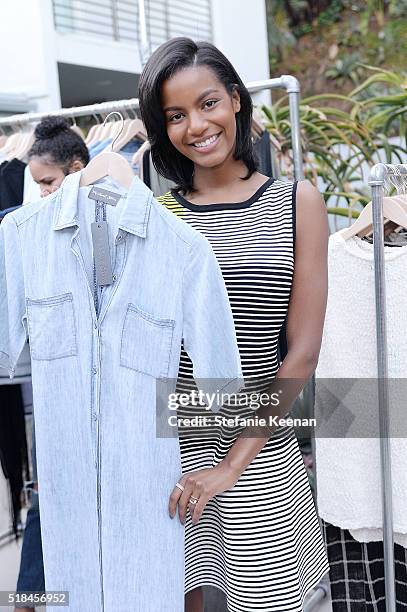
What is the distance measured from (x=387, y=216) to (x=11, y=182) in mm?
1744

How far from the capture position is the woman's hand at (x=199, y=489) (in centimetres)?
150

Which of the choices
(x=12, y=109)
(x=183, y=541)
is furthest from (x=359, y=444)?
(x=12, y=109)

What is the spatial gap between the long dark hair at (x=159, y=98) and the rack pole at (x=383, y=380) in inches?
13.6

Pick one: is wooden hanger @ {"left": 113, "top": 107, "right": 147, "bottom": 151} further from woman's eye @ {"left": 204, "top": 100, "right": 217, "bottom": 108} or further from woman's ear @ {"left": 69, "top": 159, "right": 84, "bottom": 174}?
woman's eye @ {"left": 204, "top": 100, "right": 217, "bottom": 108}

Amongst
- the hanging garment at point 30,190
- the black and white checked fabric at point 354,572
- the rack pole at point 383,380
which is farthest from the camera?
the hanging garment at point 30,190

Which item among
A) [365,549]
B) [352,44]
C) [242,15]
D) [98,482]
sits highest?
[352,44]

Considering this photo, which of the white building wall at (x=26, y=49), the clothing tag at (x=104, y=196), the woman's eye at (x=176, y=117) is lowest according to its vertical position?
the clothing tag at (x=104, y=196)

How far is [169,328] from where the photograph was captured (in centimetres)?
152

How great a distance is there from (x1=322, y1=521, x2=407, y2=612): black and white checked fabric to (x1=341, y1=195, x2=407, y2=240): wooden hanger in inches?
33.0

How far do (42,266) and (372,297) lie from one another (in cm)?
Answer: 89

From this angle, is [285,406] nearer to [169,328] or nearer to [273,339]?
[273,339]

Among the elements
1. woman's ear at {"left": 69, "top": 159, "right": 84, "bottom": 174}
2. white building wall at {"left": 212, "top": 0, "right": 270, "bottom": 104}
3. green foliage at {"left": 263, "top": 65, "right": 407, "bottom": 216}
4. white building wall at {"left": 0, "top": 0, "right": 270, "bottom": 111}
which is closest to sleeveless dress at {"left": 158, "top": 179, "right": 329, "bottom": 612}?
woman's ear at {"left": 69, "top": 159, "right": 84, "bottom": 174}

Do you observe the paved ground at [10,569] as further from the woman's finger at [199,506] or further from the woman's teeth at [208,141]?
the woman's teeth at [208,141]

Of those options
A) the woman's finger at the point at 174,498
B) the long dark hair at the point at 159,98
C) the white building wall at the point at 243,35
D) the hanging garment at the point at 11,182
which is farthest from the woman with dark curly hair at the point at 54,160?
the white building wall at the point at 243,35
